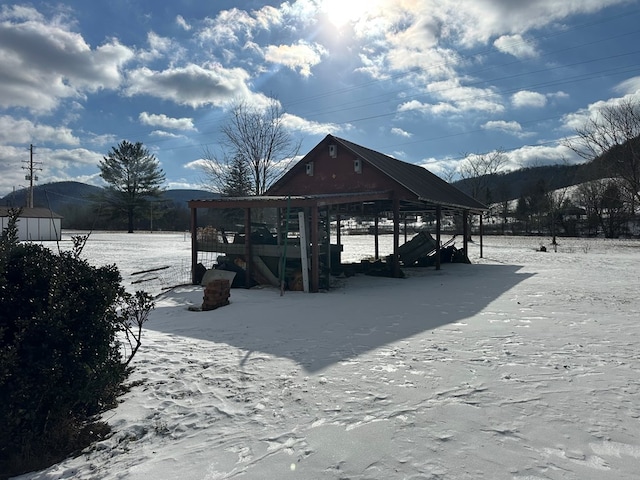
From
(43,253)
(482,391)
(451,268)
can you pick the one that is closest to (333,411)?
(482,391)

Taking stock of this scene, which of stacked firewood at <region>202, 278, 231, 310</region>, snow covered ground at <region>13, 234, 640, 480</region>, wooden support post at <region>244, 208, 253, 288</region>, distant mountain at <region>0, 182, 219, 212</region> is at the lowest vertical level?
snow covered ground at <region>13, 234, 640, 480</region>

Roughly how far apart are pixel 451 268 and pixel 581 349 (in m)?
11.2

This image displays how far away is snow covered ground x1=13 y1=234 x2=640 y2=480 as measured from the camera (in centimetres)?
264

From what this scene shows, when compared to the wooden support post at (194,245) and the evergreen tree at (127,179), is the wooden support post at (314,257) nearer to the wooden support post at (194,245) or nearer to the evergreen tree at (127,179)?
the wooden support post at (194,245)

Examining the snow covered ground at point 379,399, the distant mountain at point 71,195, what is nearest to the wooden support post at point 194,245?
the snow covered ground at point 379,399

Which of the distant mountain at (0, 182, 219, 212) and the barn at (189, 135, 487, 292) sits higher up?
the distant mountain at (0, 182, 219, 212)

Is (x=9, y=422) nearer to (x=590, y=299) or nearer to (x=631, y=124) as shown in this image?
(x=590, y=299)

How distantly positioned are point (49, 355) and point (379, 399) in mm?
2803

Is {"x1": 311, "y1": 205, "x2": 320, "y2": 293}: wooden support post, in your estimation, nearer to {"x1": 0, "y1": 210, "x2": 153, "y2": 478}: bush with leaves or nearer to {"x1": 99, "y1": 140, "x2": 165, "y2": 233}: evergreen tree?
{"x1": 0, "y1": 210, "x2": 153, "y2": 478}: bush with leaves

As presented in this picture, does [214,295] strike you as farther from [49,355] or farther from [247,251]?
[49,355]

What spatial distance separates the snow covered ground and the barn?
10.5ft

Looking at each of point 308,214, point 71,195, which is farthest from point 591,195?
point 71,195

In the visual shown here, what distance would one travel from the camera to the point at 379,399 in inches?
142

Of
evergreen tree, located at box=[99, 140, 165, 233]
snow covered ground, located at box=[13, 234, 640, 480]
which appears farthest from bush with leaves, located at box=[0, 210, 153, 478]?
evergreen tree, located at box=[99, 140, 165, 233]
